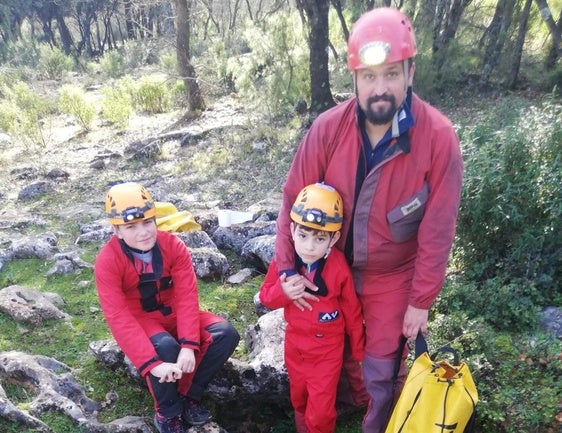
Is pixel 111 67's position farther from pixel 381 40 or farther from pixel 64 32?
pixel 381 40

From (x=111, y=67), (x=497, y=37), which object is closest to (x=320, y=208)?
(x=497, y=37)

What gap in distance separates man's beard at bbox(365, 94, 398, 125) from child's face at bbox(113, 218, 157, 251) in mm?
1441

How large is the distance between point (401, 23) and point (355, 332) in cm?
168

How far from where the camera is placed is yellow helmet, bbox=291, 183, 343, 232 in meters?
2.53

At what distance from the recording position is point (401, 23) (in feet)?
A: 7.45

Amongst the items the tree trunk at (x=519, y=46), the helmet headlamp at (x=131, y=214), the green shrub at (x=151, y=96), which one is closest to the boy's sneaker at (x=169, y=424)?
the helmet headlamp at (x=131, y=214)

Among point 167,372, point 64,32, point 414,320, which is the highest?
point 64,32

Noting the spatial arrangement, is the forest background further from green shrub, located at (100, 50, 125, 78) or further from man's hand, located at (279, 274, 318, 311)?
man's hand, located at (279, 274, 318, 311)

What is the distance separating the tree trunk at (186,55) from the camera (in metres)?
12.8

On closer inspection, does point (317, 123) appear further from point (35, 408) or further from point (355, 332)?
point (35, 408)

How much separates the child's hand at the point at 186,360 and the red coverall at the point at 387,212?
0.75 m

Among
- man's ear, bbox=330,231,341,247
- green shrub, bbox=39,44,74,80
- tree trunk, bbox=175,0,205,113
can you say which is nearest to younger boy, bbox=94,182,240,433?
man's ear, bbox=330,231,341,247

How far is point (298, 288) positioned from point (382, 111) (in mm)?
1063

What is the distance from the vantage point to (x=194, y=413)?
3.01m
